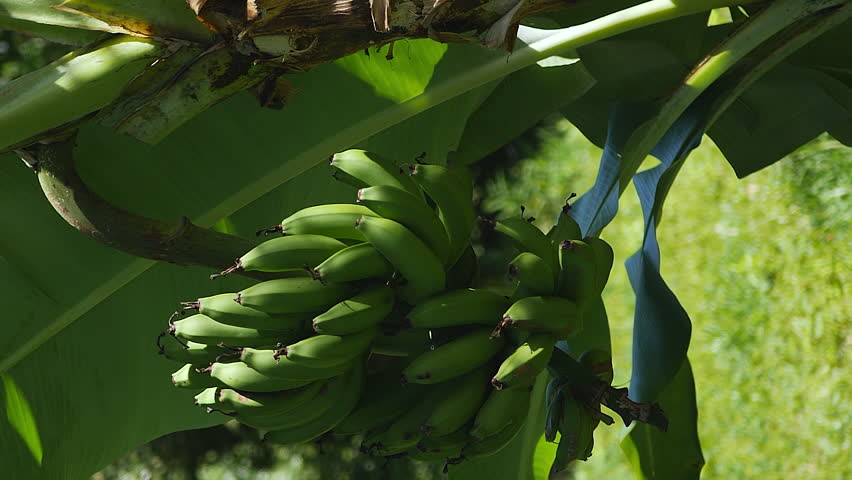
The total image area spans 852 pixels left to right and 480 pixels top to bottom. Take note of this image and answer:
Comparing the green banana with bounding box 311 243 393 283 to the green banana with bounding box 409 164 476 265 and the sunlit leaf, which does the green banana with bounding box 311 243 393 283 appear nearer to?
the green banana with bounding box 409 164 476 265

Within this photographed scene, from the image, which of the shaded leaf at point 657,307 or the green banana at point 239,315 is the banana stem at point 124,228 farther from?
the shaded leaf at point 657,307

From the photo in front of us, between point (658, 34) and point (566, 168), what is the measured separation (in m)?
2.63

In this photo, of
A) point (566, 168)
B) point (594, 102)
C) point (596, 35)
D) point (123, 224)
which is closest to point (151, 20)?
point (123, 224)

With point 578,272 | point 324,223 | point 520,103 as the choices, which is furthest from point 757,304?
point 324,223

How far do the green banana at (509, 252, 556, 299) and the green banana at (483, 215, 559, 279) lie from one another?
1 cm

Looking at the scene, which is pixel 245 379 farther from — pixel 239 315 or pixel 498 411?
pixel 498 411

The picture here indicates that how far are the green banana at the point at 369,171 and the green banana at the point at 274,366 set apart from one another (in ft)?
0.53

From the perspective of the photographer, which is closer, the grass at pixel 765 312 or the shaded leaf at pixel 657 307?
the shaded leaf at pixel 657 307

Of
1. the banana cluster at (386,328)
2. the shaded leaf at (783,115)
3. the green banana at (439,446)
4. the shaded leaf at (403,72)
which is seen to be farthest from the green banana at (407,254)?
the shaded leaf at (783,115)

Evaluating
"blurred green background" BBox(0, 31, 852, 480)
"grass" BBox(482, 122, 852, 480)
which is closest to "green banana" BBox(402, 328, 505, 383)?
"blurred green background" BBox(0, 31, 852, 480)

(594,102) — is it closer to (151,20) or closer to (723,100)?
(723,100)

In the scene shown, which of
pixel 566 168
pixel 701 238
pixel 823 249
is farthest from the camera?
pixel 566 168

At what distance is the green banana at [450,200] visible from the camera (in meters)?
0.68

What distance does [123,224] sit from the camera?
695 mm
